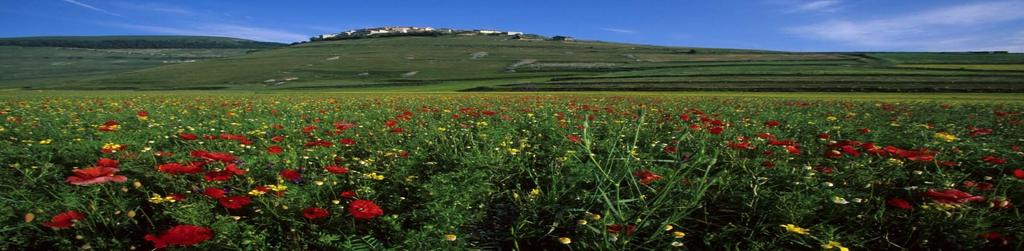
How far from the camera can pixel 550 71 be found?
92.2 metres

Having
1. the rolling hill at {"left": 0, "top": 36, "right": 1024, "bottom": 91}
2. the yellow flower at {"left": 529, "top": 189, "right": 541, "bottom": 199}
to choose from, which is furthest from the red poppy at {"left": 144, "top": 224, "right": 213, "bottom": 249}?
the rolling hill at {"left": 0, "top": 36, "right": 1024, "bottom": 91}

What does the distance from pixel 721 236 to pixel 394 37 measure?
614 ft

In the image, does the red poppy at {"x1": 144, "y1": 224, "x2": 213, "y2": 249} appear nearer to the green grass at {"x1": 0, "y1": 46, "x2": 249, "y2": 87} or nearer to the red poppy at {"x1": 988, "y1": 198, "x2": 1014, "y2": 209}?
the red poppy at {"x1": 988, "y1": 198, "x2": 1014, "y2": 209}

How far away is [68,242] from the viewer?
2467 mm

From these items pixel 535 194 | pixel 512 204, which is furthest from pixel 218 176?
pixel 535 194

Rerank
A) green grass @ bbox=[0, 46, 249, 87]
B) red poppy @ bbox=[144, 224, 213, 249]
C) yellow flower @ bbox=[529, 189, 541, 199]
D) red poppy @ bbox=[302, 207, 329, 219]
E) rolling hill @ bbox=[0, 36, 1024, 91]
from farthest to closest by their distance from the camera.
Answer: green grass @ bbox=[0, 46, 249, 87]
rolling hill @ bbox=[0, 36, 1024, 91]
yellow flower @ bbox=[529, 189, 541, 199]
red poppy @ bbox=[302, 207, 329, 219]
red poppy @ bbox=[144, 224, 213, 249]

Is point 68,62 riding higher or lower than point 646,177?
higher

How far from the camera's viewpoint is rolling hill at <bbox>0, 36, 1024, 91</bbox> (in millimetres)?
49344

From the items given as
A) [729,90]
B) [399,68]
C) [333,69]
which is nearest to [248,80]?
[333,69]

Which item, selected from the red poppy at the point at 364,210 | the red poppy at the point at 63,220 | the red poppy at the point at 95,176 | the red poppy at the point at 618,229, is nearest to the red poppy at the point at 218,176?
the red poppy at the point at 95,176

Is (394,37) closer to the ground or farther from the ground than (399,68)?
farther from the ground

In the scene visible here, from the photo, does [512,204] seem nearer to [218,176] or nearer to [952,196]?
[218,176]

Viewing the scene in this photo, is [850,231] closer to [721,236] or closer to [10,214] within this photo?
[721,236]

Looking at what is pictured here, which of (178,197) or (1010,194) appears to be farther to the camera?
(1010,194)
